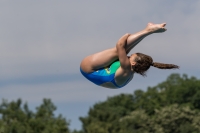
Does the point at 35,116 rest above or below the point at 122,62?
above

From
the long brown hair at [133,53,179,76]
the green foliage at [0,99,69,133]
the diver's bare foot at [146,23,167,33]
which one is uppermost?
the green foliage at [0,99,69,133]

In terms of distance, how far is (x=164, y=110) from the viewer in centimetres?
10588

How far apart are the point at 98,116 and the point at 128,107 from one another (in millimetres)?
26878

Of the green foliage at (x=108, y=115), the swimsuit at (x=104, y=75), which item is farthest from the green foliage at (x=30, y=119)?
the swimsuit at (x=104, y=75)

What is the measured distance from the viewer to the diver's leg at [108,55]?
51.0 feet

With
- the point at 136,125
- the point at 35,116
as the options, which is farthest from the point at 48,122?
the point at 136,125

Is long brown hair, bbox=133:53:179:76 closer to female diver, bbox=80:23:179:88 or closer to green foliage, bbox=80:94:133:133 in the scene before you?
female diver, bbox=80:23:179:88

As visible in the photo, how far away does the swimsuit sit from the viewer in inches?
648

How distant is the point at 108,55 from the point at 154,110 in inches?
4041

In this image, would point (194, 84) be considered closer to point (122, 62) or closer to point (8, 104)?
point (8, 104)

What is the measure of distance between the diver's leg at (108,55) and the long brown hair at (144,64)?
13.4 inches

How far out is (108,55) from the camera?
1622 centimetres

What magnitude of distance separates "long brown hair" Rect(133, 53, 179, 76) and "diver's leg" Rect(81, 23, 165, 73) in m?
0.34

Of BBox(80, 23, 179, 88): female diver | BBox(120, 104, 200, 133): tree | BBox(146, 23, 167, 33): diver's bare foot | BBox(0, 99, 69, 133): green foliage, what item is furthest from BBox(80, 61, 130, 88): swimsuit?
BBox(120, 104, 200, 133): tree
